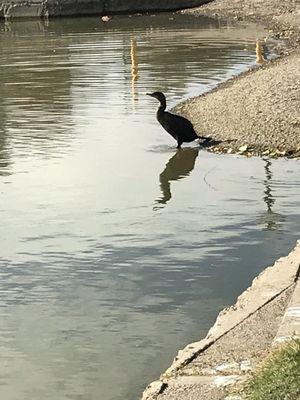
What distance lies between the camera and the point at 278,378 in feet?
19.2

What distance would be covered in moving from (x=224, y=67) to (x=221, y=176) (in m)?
13.1

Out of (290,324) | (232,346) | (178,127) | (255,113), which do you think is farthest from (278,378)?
(255,113)

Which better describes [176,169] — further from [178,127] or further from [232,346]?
[232,346]

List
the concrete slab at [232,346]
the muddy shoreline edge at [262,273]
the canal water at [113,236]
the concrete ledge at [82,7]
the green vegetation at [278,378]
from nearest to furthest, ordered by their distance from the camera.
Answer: the green vegetation at [278,378], the concrete slab at [232,346], the muddy shoreline edge at [262,273], the canal water at [113,236], the concrete ledge at [82,7]

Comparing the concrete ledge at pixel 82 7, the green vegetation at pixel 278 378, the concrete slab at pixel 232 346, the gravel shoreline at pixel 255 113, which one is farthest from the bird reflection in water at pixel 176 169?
the concrete ledge at pixel 82 7

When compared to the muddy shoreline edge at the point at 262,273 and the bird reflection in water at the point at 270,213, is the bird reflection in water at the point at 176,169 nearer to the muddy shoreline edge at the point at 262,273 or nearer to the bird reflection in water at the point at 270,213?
the muddy shoreline edge at the point at 262,273

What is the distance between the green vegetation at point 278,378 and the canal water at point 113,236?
1.53 meters

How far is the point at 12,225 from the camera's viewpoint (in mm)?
12250

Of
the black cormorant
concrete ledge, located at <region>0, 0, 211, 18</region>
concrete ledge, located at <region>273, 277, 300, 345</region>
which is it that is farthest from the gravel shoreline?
concrete ledge, located at <region>0, 0, 211, 18</region>

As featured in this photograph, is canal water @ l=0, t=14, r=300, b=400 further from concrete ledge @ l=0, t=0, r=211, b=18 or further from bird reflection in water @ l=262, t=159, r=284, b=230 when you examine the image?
concrete ledge @ l=0, t=0, r=211, b=18

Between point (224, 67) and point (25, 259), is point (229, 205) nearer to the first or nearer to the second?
point (25, 259)

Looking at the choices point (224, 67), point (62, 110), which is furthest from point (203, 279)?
point (224, 67)

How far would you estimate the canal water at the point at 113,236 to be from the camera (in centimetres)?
816

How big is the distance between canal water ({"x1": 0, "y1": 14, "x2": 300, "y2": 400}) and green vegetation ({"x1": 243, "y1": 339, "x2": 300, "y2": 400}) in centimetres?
153
